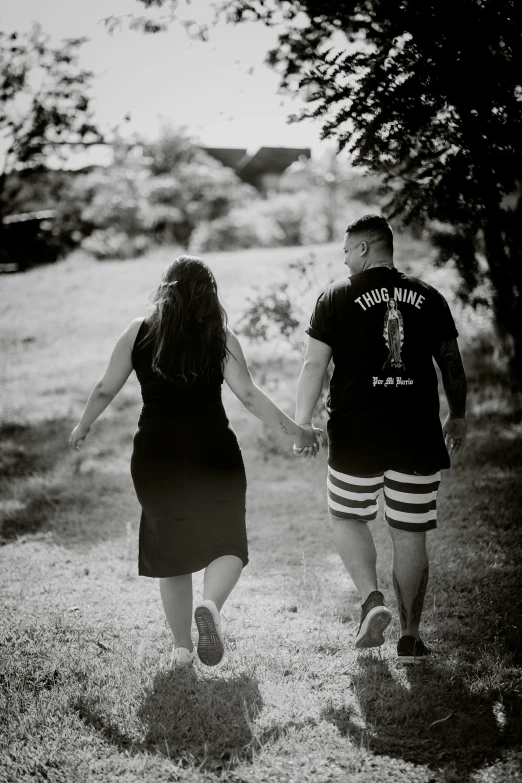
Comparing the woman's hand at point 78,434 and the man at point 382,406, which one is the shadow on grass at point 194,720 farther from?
the woman's hand at point 78,434

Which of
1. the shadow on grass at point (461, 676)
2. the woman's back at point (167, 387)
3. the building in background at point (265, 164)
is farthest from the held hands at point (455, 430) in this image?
the building in background at point (265, 164)

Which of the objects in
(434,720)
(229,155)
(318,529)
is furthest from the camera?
(229,155)

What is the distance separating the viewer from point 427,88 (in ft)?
14.5

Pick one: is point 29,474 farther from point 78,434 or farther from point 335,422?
point 335,422

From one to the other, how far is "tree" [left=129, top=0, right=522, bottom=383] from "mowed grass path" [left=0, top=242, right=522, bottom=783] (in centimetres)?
267

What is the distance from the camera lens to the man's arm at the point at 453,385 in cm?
358

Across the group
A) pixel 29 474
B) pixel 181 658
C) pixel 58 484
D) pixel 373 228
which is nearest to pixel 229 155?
pixel 29 474

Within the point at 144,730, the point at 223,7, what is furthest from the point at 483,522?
the point at 223,7

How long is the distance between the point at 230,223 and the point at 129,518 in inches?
694

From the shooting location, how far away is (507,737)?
2898 millimetres

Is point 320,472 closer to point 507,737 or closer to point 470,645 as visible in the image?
point 470,645

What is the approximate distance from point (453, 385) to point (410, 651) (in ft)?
4.61

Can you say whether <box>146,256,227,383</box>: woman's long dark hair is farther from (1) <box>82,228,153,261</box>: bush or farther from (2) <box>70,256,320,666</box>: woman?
(1) <box>82,228,153,261</box>: bush

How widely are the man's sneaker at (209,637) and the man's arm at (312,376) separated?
1115 mm
